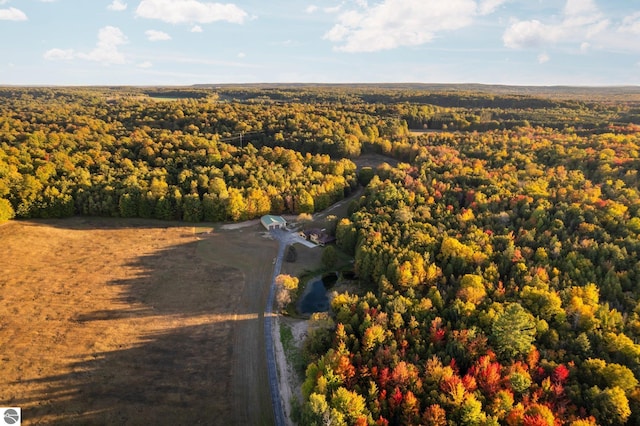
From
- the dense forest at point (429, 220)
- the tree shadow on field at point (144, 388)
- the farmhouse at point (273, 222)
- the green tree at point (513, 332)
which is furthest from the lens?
the farmhouse at point (273, 222)

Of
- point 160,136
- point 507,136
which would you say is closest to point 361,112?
point 507,136

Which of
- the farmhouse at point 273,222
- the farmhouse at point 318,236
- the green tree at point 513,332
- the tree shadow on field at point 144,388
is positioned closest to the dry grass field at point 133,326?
the tree shadow on field at point 144,388

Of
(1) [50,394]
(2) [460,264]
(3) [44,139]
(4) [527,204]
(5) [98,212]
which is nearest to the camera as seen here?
(1) [50,394]

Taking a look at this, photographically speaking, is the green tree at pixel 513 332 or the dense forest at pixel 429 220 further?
the green tree at pixel 513 332

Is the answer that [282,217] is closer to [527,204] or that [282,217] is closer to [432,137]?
[527,204]

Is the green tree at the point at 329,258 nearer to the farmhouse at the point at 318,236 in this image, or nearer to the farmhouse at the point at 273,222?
the farmhouse at the point at 318,236

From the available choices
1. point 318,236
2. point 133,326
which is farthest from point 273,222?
point 133,326

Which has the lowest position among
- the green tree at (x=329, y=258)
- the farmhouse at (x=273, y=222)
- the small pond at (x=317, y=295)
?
the small pond at (x=317, y=295)
